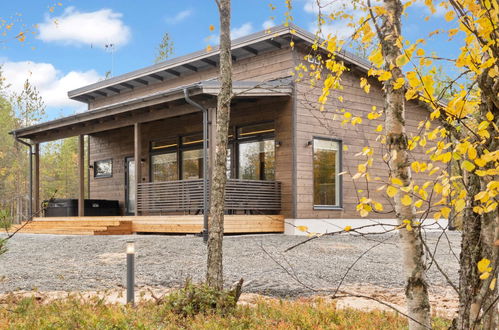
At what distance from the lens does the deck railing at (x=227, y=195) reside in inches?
493

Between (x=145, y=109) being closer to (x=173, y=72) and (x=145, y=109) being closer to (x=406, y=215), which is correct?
(x=173, y=72)

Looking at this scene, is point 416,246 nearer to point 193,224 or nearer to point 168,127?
point 193,224

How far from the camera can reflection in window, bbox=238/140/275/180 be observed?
536 inches

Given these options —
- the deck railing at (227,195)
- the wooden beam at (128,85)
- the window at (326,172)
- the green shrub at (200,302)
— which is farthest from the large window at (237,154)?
the green shrub at (200,302)

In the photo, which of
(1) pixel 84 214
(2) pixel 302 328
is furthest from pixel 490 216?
(1) pixel 84 214

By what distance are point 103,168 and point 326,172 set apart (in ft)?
30.4

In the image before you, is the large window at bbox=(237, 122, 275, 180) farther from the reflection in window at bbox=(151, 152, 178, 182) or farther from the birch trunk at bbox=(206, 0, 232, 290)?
the birch trunk at bbox=(206, 0, 232, 290)

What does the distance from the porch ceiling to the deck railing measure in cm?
177

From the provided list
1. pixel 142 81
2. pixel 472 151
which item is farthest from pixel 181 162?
pixel 472 151

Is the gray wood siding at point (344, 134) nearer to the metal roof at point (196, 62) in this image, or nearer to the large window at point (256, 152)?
the large window at point (256, 152)

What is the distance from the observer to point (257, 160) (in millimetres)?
13938

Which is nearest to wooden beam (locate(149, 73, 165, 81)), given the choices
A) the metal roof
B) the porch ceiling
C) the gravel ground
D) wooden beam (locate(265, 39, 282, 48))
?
the metal roof

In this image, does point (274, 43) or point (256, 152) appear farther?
point (256, 152)

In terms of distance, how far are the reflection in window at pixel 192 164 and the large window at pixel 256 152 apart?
168 cm
